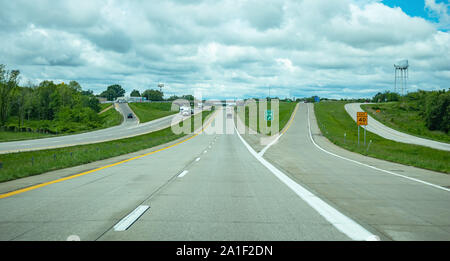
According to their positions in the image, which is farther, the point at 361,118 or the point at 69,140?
the point at 69,140

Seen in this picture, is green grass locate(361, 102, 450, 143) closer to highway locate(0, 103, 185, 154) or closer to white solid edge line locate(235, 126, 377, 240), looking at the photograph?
highway locate(0, 103, 185, 154)

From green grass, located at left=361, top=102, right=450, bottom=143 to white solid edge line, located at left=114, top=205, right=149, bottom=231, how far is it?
75.9m

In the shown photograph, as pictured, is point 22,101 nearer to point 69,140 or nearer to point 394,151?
point 69,140

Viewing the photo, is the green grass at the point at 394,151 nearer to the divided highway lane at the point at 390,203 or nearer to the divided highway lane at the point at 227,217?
the divided highway lane at the point at 390,203

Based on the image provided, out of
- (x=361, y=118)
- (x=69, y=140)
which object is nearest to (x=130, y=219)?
(x=361, y=118)

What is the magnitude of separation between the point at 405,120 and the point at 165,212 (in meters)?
97.1

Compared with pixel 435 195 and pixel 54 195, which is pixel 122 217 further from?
pixel 435 195

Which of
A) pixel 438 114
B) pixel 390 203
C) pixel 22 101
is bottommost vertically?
pixel 390 203

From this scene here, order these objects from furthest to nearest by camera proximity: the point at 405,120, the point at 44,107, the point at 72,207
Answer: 1. the point at 44,107
2. the point at 405,120
3. the point at 72,207

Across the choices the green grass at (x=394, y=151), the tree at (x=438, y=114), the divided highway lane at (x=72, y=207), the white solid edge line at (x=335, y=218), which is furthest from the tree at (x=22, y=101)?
the tree at (x=438, y=114)

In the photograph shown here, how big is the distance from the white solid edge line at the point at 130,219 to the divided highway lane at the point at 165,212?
0.22 ft

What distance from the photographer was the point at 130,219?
5.73 metres
